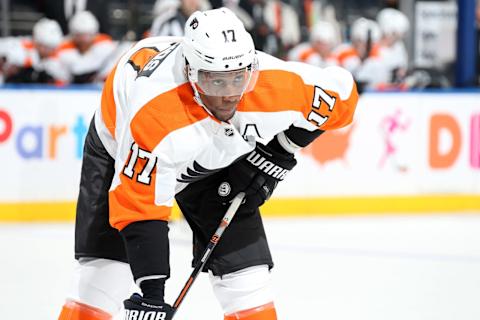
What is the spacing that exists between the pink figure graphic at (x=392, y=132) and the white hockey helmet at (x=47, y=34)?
2848 mm

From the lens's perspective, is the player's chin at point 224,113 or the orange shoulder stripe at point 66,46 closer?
the player's chin at point 224,113

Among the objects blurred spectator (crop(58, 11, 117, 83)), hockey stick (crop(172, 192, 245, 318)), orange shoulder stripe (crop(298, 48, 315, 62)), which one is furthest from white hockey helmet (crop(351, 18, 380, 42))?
hockey stick (crop(172, 192, 245, 318))

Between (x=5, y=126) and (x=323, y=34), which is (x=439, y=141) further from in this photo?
(x=5, y=126)

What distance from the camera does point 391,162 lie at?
6.95m

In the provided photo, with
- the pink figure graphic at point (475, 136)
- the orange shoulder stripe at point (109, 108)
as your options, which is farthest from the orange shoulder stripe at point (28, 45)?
the orange shoulder stripe at point (109, 108)

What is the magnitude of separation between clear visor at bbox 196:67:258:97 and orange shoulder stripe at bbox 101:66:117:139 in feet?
1.13

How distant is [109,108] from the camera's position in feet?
9.29

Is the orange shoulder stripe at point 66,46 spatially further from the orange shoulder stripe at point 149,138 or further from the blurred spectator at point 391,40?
the orange shoulder stripe at point 149,138

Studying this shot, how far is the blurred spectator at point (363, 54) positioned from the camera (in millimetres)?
8742

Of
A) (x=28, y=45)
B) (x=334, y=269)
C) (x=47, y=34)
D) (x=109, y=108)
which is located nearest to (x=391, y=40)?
(x=47, y=34)

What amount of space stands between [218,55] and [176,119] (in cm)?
19

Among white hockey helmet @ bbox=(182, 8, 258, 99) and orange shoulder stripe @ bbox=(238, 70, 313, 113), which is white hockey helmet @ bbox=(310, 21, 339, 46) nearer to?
orange shoulder stripe @ bbox=(238, 70, 313, 113)

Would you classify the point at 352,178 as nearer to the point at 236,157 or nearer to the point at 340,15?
the point at 340,15

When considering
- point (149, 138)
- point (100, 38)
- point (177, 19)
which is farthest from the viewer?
point (100, 38)
